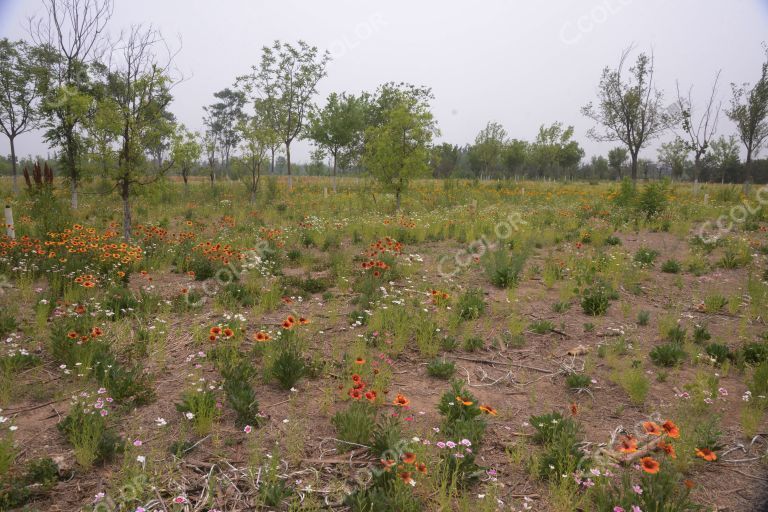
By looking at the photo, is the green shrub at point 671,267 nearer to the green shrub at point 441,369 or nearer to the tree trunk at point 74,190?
the green shrub at point 441,369

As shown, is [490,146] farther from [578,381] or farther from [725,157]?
[578,381]

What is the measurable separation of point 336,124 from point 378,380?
26.7 meters

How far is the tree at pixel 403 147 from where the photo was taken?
16062mm

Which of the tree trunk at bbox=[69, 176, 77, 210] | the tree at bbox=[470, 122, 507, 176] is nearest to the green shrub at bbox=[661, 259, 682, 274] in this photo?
the tree trunk at bbox=[69, 176, 77, 210]

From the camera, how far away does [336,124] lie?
28.7 metres

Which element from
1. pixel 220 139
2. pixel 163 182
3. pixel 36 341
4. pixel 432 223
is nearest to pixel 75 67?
pixel 163 182

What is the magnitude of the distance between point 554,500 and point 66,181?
18.6 meters

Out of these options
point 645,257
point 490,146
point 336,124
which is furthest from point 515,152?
point 645,257

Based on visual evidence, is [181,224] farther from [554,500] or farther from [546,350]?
[554,500]

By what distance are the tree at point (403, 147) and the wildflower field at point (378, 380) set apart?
773 cm

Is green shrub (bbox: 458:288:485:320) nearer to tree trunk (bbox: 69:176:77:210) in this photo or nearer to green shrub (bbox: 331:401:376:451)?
green shrub (bbox: 331:401:376:451)

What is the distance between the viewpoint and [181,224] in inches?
525

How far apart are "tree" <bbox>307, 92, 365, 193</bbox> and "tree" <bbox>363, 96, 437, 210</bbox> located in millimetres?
12679

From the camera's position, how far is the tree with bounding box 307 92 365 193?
1135 inches
